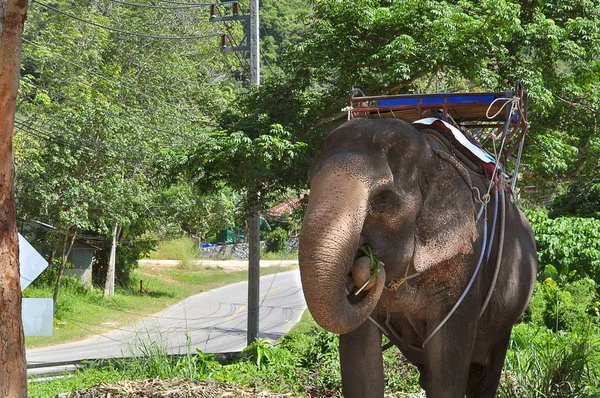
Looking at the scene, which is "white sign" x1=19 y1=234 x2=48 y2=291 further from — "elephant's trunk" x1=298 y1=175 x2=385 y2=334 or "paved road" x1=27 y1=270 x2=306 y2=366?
"paved road" x1=27 y1=270 x2=306 y2=366

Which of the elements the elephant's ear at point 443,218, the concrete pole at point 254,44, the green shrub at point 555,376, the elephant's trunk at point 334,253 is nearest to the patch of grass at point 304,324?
the concrete pole at point 254,44

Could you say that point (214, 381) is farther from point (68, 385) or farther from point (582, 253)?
point (582, 253)

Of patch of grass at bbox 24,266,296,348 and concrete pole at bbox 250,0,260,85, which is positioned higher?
concrete pole at bbox 250,0,260,85

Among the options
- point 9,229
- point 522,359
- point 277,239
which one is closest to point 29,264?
point 9,229

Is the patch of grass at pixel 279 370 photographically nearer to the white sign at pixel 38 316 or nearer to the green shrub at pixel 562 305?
the white sign at pixel 38 316

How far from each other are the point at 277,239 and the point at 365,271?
1626 inches

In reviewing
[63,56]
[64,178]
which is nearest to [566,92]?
[64,178]

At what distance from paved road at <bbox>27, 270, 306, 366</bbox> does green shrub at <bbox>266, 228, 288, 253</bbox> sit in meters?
7.77

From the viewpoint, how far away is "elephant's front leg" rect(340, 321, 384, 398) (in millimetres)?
4758

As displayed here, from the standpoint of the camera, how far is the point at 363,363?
476cm

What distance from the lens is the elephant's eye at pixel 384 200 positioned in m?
4.15

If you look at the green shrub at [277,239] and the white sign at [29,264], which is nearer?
the white sign at [29,264]

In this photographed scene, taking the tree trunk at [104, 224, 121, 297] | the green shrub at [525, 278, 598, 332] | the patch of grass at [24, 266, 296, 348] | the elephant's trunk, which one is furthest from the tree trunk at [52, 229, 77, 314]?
the elephant's trunk

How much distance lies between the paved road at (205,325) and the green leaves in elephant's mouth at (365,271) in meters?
12.3
